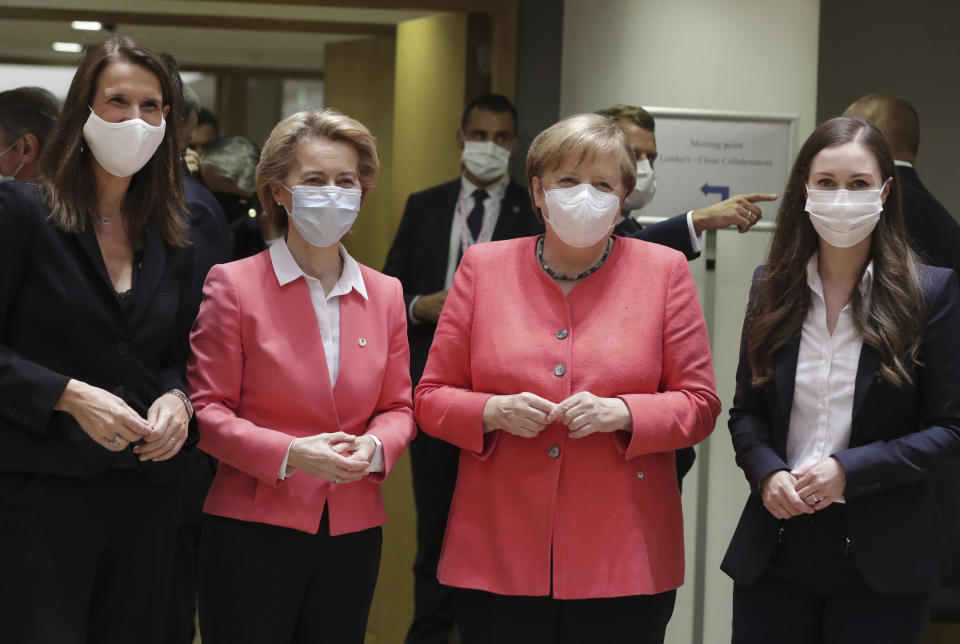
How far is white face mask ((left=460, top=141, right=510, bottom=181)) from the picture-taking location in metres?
4.18

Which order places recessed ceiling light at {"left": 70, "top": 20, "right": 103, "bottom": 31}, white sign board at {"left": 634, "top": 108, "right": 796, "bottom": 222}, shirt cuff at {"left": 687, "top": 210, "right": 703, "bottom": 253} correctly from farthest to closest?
recessed ceiling light at {"left": 70, "top": 20, "right": 103, "bottom": 31}
white sign board at {"left": 634, "top": 108, "right": 796, "bottom": 222}
shirt cuff at {"left": 687, "top": 210, "right": 703, "bottom": 253}

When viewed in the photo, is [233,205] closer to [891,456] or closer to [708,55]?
[708,55]

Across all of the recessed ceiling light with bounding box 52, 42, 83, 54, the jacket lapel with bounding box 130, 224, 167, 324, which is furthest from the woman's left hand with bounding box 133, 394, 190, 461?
the recessed ceiling light with bounding box 52, 42, 83, 54

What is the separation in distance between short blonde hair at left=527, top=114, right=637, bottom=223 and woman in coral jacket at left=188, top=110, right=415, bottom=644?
0.41m

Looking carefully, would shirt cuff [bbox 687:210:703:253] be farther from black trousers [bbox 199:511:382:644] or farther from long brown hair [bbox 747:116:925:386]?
black trousers [bbox 199:511:382:644]

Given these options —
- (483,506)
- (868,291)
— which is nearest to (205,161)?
(483,506)

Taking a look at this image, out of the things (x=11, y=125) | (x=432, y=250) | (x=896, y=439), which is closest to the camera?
(x=896, y=439)

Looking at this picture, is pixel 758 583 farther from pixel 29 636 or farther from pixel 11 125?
pixel 11 125

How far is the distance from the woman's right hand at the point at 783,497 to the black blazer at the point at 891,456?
0.09 ft

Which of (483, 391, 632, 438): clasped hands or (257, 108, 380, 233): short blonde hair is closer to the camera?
(483, 391, 632, 438): clasped hands

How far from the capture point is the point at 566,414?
98.7 inches

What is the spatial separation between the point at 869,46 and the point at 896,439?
331 cm

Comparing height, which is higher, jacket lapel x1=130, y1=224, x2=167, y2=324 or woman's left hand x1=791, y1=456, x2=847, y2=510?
jacket lapel x1=130, y1=224, x2=167, y2=324

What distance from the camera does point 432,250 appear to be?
4.16m
